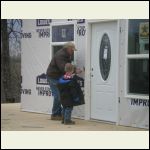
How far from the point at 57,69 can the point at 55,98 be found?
0.74 m

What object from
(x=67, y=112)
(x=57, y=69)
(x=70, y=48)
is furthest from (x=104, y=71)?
(x=67, y=112)

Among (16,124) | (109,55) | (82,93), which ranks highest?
(109,55)

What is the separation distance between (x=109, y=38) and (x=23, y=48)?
3.62m

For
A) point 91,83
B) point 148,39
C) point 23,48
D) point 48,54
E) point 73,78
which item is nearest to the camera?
→ point 148,39

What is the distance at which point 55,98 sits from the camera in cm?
1193

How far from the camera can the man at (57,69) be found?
37.6ft

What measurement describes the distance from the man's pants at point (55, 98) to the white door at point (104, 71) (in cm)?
83

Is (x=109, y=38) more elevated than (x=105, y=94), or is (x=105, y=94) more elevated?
(x=109, y=38)

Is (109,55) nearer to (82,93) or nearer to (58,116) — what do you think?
(82,93)

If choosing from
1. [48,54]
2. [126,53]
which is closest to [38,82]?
[48,54]

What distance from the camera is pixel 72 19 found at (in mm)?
12312

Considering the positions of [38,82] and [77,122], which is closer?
[77,122]

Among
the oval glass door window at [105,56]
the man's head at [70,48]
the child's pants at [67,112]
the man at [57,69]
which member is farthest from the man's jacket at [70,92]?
the oval glass door window at [105,56]

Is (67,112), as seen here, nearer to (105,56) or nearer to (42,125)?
(42,125)
